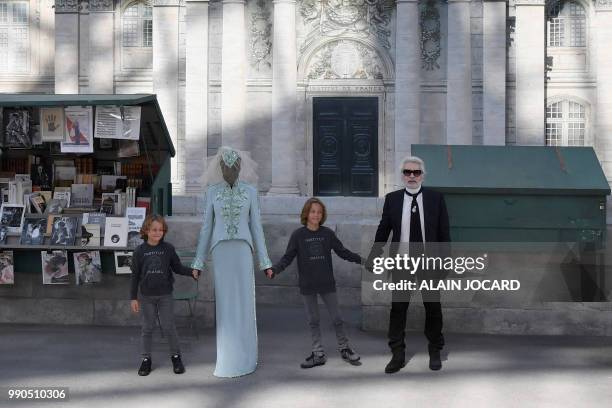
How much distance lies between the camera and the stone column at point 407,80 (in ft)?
87.8

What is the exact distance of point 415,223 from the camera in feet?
29.4

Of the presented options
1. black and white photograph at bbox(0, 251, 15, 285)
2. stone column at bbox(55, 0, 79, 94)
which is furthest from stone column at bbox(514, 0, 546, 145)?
black and white photograph at bbox(0, 251, 15, 285)

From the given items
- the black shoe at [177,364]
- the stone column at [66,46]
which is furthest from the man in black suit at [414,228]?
the stone column at [66,46]

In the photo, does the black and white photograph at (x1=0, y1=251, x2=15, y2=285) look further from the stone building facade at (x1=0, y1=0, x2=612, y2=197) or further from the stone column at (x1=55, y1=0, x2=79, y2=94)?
the stone column at (x1=55, y1=0, x2=79, y2=94)

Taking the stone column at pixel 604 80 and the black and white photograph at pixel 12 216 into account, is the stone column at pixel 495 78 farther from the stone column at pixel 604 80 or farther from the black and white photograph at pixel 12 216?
the black and white photograph at pixel 12 216

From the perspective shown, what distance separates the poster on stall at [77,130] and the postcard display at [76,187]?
0.01 m

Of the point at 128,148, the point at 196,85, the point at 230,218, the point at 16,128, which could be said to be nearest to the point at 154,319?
the point at 230,218

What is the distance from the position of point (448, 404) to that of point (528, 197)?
4868 millimetres

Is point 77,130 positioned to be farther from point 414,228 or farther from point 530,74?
point 530,74

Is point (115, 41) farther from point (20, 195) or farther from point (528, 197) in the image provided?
point (528, 197)

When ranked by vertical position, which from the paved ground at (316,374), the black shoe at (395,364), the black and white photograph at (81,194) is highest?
the black and white photograph at (81,194)

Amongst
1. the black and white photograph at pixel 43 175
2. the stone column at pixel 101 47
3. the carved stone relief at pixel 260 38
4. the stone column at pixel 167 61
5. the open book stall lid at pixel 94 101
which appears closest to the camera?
the open book stall lid at pixel 94 101

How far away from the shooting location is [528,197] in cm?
1204

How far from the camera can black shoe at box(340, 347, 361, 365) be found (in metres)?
9.26
